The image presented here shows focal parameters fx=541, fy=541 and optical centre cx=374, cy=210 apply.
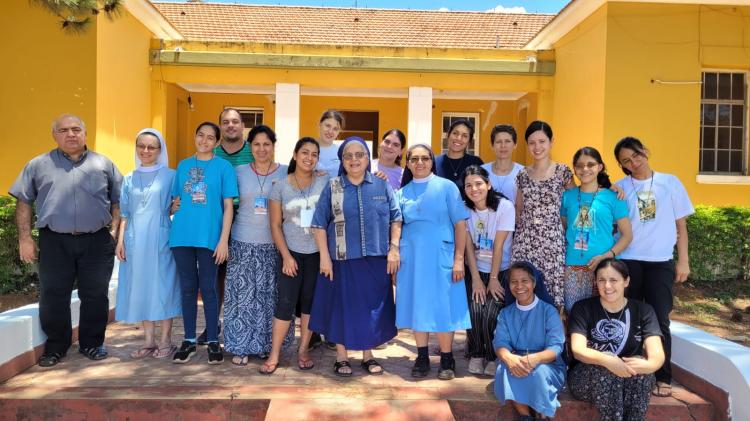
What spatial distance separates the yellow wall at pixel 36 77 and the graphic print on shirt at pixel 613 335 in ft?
23.9

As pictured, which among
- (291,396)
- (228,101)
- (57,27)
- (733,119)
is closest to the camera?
(291,396)

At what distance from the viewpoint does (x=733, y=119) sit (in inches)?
356

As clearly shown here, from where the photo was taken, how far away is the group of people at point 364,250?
3.55 meters

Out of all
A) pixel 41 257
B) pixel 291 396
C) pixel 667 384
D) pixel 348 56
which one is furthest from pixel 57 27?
pixel 667 384

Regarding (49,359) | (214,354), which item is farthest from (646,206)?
(49,359)

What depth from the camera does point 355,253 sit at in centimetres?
363

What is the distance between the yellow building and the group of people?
4494mm

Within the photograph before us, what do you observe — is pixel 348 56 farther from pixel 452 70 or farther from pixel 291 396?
pixel 291 396

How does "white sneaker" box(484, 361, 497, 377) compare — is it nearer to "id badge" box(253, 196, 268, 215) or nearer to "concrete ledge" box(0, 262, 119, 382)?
"id badge" box(253, 196, 268, 215)

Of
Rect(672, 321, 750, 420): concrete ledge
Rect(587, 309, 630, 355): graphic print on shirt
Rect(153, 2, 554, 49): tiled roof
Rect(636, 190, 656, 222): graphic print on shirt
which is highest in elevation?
Rect(153, 2, 554, 49): tiled roof

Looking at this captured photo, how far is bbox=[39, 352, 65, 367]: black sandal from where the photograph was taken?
3.86 m

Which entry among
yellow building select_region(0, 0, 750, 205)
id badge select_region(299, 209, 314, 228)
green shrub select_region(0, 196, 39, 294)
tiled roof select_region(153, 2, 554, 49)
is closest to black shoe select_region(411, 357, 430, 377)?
id badge select_region(299, 209, 314, 228)

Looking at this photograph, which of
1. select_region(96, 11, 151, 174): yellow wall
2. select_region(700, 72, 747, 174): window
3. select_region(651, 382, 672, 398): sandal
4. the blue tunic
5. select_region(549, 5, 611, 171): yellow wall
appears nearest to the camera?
the blue tunic

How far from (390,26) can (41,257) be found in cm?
1099
